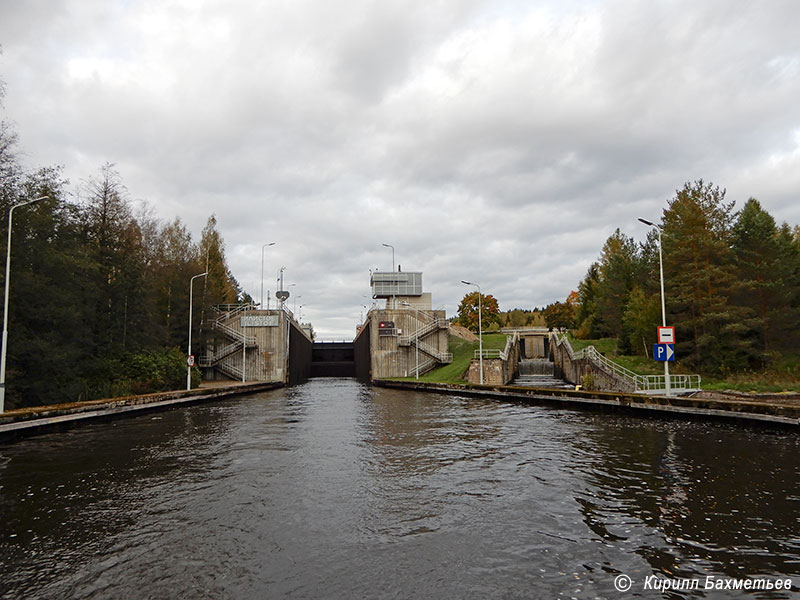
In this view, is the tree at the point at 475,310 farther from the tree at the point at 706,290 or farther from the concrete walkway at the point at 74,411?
the concrete walkway at the point at 74,411

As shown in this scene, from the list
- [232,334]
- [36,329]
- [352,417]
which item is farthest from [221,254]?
[352,417]

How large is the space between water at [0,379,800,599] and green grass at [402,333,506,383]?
3160 centimetres

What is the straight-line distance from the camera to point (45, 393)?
2466cm

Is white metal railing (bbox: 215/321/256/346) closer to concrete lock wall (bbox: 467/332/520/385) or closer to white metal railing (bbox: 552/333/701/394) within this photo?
concrete lock wall (bbox: 467/332/520/385)

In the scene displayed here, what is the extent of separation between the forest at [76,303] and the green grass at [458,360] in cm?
2153

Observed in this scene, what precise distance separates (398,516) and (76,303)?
86.6 feet

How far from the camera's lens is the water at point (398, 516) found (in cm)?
530

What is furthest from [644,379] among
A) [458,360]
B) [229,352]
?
→ [229,352]

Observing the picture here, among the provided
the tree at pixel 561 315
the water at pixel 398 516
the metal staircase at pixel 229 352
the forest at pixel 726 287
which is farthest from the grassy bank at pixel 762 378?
the tree at pixel 561 315

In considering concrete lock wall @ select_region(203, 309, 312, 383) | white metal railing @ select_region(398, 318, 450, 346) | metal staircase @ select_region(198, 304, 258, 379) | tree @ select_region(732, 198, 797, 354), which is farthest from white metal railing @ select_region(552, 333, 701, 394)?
metal staircase @ select_region(198, 304, 258, 379)

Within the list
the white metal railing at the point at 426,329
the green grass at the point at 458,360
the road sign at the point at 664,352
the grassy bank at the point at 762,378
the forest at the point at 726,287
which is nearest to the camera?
the road sign at the point at 664,352

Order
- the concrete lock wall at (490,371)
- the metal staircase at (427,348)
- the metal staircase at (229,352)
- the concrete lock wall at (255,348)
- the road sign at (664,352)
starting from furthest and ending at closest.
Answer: the concrete lock wall at (255,348) → the metal staircase at (427,348) → the metal staircase at (229,352) → the concrete lock wall at (490,371) → the road sign at (664,352)

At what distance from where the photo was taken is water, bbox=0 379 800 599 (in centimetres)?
530

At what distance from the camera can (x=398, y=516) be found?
7.47 meters
